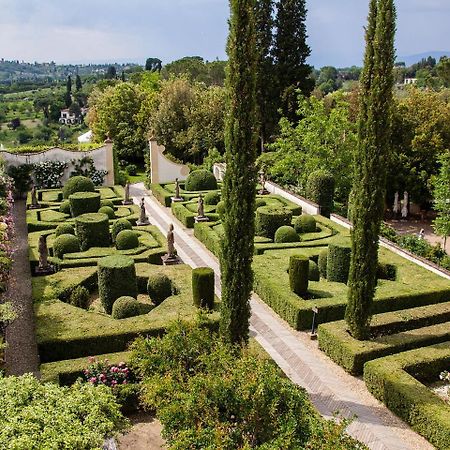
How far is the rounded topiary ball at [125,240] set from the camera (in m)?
19.4

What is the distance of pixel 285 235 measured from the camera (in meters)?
20.8

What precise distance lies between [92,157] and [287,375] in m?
25.2

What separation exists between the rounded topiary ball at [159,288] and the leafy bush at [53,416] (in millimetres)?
7735

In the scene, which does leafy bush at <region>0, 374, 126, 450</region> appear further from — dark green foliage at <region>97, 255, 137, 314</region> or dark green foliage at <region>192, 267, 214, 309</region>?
dark green foliage at <region>97, 255, 137, 314</region>

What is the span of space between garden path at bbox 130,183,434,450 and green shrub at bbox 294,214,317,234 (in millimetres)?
5784

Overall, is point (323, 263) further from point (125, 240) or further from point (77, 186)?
point (77, 186)

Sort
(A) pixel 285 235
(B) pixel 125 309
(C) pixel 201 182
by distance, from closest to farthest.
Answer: (B) pixel 125 309 < (A) pixel 285 235 < (C) pixel 201 182

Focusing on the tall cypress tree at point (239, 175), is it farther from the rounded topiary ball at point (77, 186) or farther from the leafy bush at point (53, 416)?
the rounded topiary ball at point (77, 186)

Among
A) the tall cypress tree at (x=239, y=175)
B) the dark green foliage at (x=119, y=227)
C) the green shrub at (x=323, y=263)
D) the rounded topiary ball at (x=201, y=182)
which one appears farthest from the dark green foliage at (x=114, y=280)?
the rounded topiary ball at (x=201, y=182)

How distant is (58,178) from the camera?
32938 mm

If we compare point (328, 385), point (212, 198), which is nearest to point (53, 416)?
point (328, 385)

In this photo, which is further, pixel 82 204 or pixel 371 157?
pixel 82 204

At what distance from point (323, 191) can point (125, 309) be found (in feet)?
50.7

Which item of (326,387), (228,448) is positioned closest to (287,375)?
(326,387)
